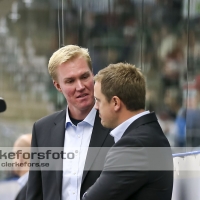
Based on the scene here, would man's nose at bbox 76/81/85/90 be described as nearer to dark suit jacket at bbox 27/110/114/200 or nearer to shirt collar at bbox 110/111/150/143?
dark suit jacket at bbox 27/110/114/200

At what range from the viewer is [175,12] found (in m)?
3.06

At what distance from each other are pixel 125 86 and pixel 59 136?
62 centimetres

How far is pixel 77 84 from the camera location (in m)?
2.48

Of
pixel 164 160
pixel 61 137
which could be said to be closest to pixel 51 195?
pixel 61 137

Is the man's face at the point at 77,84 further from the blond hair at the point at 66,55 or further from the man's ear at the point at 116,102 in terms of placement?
the man's ear at the point at 116,102

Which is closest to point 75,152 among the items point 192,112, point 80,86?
point 80,86

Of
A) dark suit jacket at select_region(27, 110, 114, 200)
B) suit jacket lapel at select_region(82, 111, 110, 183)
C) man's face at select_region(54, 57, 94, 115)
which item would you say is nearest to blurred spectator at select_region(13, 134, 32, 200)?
dark suit jacket at select_region(27, 110, 114, 200)

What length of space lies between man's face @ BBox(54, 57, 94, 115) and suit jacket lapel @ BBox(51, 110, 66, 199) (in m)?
0.07

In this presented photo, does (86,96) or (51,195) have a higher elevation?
(86,96)

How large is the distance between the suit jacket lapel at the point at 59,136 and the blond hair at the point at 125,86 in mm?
536

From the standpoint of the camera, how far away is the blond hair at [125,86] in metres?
1.96

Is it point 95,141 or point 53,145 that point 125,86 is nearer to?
point 95,141

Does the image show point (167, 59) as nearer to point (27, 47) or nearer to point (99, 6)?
point (99, 6)

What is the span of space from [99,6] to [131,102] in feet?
4.91
